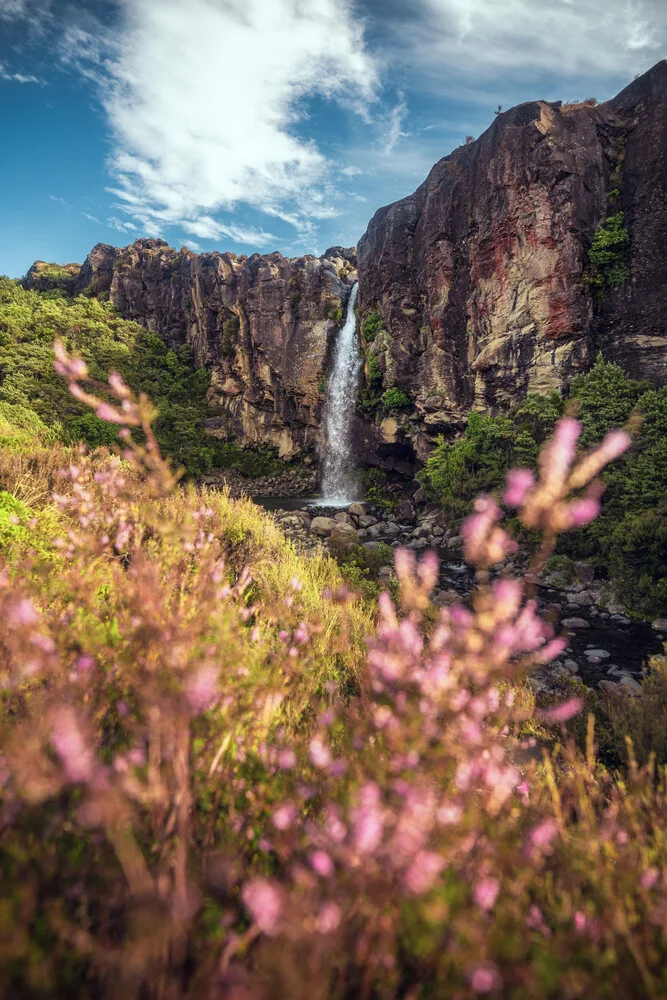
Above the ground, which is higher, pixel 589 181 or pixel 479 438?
pixel 589 181

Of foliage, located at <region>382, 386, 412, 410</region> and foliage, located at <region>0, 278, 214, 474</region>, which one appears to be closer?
foliage, located at <region>382, 386, 412, 410</region>

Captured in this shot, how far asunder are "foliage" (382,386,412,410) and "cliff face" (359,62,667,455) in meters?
1.22

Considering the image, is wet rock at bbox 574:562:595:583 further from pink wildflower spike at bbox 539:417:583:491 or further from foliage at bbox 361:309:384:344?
foliage at bbox 361:309:384:344

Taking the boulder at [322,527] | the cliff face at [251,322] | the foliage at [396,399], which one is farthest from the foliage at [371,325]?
the boulder at [322,527]

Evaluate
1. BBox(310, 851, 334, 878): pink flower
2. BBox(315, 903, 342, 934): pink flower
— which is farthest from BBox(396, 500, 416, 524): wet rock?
BBox(315, 903, 342, 934): pink flower

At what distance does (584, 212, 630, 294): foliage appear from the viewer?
1536cm

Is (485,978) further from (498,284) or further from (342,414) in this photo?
(342,414)

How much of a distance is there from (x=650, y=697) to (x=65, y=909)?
5.57 meters

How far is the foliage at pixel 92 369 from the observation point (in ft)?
85.2

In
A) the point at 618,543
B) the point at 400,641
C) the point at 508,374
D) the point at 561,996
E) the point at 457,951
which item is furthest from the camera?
the point at 508,374

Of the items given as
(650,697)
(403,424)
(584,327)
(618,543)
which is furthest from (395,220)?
(650,697)

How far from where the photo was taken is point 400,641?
6.52 ft

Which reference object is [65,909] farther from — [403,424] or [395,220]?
[395,220]

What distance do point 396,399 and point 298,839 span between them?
21559mm
